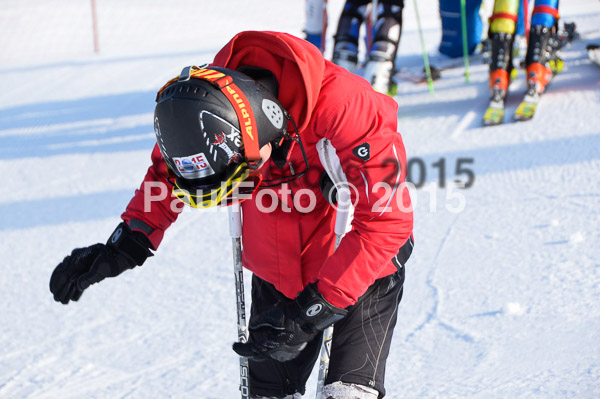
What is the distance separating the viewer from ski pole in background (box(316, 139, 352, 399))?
1.83 metres

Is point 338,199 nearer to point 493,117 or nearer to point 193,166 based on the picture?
point 193,166

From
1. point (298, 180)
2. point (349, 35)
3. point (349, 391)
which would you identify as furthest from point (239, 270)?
point (349, 35)

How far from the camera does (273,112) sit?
1.71m

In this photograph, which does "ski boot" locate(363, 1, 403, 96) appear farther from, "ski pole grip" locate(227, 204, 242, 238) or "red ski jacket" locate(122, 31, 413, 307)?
"red ski jacket" locate(122, 31, 413, 307)

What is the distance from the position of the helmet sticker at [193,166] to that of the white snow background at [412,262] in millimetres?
1382

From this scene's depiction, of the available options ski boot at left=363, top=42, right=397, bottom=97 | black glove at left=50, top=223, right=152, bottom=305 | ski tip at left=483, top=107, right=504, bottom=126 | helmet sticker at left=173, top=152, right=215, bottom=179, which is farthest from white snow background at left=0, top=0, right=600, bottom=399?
helmet sticker at left=173, top=152, right=215, bottom=179

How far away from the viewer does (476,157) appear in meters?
4.88

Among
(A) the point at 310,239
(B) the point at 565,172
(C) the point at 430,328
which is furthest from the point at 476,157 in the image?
(A) the point at 310,239

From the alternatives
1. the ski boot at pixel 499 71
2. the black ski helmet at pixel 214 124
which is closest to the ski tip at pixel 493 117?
the ski boot at pixel 499 71

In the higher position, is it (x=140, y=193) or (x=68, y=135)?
(x=140, y=193)

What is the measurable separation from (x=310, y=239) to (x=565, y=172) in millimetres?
3045

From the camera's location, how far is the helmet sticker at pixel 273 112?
170cm

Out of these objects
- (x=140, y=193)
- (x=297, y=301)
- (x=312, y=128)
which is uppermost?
(x=312, y=128)

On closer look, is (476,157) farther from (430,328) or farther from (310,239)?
(310,239)
